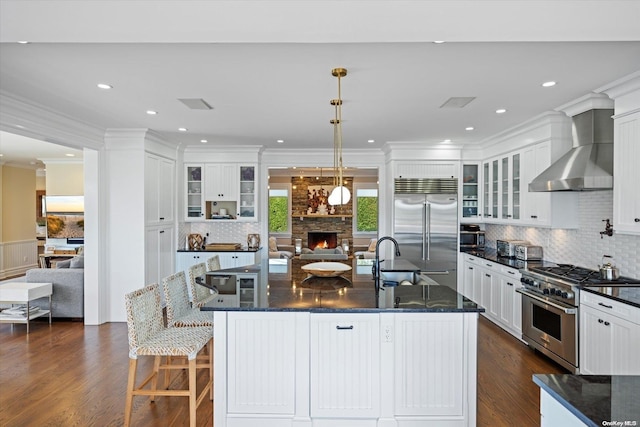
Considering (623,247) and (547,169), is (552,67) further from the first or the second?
(623,247)

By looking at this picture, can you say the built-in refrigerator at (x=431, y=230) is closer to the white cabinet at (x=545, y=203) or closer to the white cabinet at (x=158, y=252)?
the white cabinet at (x=545, y=203)

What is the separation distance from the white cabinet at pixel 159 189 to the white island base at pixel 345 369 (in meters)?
3.59

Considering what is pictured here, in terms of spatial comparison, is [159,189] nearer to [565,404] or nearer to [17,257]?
[565,404]

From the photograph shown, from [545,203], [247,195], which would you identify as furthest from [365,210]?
[545,203]

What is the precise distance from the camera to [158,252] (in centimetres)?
Result: 575

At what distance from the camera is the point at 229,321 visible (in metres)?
2.49

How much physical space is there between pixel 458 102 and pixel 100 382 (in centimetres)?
442

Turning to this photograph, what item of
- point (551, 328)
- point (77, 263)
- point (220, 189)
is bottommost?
point (551, 328)

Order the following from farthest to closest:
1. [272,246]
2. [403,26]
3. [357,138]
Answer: [272,246]
[357,138]
[403,26]

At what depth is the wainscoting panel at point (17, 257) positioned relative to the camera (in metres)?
8.49

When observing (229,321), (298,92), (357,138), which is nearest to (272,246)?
(357,138)

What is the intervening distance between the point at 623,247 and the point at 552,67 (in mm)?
2011

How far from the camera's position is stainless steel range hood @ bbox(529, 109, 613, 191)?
11.3 feet

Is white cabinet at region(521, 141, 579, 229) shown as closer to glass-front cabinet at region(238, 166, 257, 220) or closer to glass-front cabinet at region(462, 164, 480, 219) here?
glass-front cabinet at region(462, 164, 480, 219)
